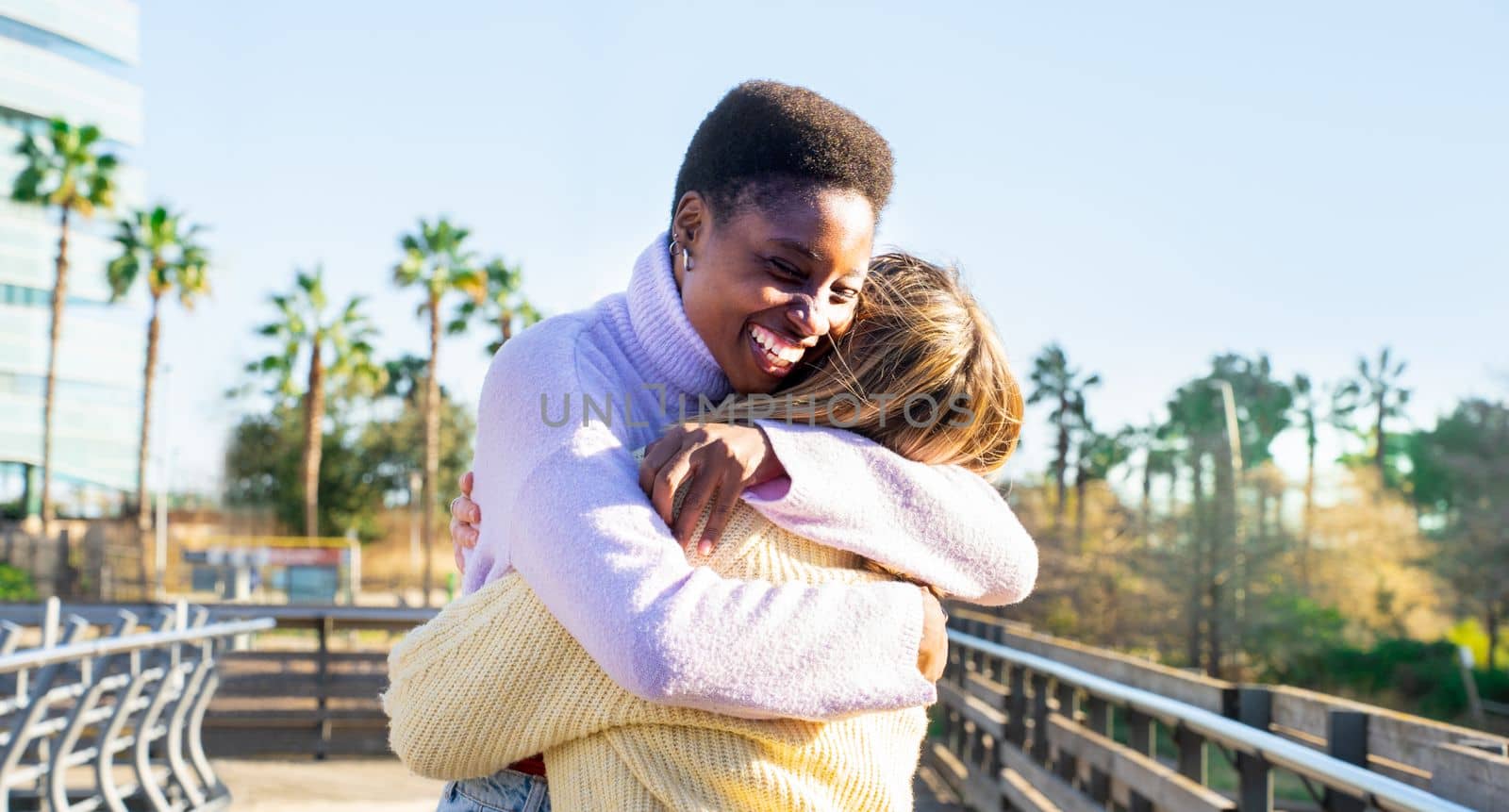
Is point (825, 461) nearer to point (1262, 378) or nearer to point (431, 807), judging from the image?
point (431, 807)

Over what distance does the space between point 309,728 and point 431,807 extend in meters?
3.03

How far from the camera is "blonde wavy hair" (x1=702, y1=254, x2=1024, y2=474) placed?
5.05 feet

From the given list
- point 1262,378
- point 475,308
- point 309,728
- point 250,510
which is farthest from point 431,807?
point 1262,378

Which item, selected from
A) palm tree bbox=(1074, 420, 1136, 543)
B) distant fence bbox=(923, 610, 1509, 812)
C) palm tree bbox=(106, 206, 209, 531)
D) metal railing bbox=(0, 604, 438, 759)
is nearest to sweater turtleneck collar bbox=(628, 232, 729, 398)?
distant fence bbox=(923, 610, 1509, 812)

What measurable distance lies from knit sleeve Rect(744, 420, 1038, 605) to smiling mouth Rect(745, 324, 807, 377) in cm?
8

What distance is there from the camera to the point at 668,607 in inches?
50.2

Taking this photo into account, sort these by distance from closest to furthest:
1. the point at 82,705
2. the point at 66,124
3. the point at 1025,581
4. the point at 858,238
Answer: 1. the point at 858,238
2. the point at 1025,581
3. the point at 82,705
4. the point at 66,124

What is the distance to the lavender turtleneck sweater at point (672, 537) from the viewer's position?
1.28 meters

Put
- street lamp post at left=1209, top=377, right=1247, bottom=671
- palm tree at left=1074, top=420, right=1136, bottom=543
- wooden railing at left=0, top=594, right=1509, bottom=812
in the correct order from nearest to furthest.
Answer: wooden railing at left=0, top=594, right=1509, bottom=812
street lamp post at left=1209, top=377, right=1247, bottom=671
palm tree at left=1074, top=420, right=1136, bottom=543

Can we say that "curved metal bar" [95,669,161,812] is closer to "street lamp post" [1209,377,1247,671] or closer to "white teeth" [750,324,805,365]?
"white teeth" [750,324,805,365]

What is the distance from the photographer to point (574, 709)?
4.44 ft

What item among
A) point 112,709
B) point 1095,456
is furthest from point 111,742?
point 1095,456

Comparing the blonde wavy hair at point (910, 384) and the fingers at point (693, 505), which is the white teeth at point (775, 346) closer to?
the blonde wavy hair at point (910, 384)

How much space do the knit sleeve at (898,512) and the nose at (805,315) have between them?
10 cm
